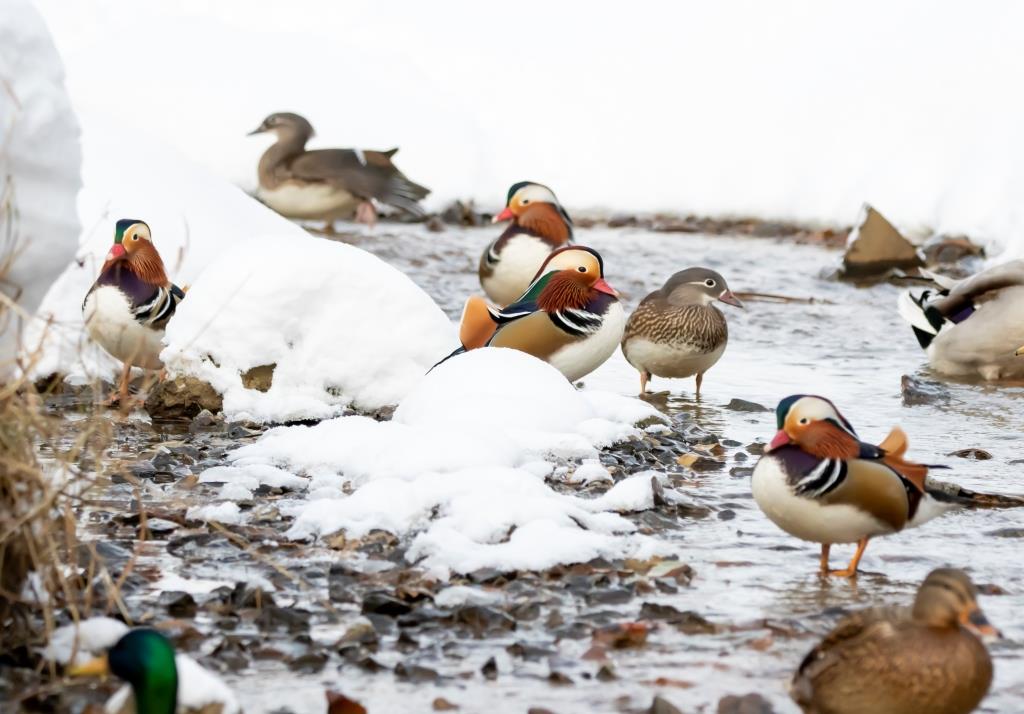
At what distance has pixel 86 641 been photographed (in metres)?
3.66

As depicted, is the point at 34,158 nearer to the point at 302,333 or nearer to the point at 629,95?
the point at 302,333

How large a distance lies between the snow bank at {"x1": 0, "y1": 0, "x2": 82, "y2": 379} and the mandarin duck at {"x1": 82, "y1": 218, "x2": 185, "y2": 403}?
276 centimetres

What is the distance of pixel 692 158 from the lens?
54.2ft

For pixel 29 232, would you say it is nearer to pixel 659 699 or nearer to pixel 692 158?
pixel 659 699

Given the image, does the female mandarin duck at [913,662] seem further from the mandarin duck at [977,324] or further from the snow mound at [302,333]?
the mandarin duck at [977,324]

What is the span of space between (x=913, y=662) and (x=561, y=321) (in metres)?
3.77

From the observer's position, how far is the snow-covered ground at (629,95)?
15.3 m

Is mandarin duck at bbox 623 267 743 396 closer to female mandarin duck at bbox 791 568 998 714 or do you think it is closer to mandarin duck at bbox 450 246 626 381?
mandarin duck at bbox 450 246 626 381

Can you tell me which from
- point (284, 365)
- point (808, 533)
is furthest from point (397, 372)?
point (808, 533)

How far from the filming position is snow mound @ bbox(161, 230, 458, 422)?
265 inches

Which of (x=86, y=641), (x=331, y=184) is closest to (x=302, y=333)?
(x=86, y=641)

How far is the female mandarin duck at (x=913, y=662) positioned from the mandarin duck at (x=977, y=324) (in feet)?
16.5

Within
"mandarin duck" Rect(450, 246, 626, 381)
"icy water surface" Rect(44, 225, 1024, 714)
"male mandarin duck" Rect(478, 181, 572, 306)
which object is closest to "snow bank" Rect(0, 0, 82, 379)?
"icy water surface" Rect(44, 225, 1024, 714)

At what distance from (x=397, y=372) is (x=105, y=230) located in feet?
6.28
